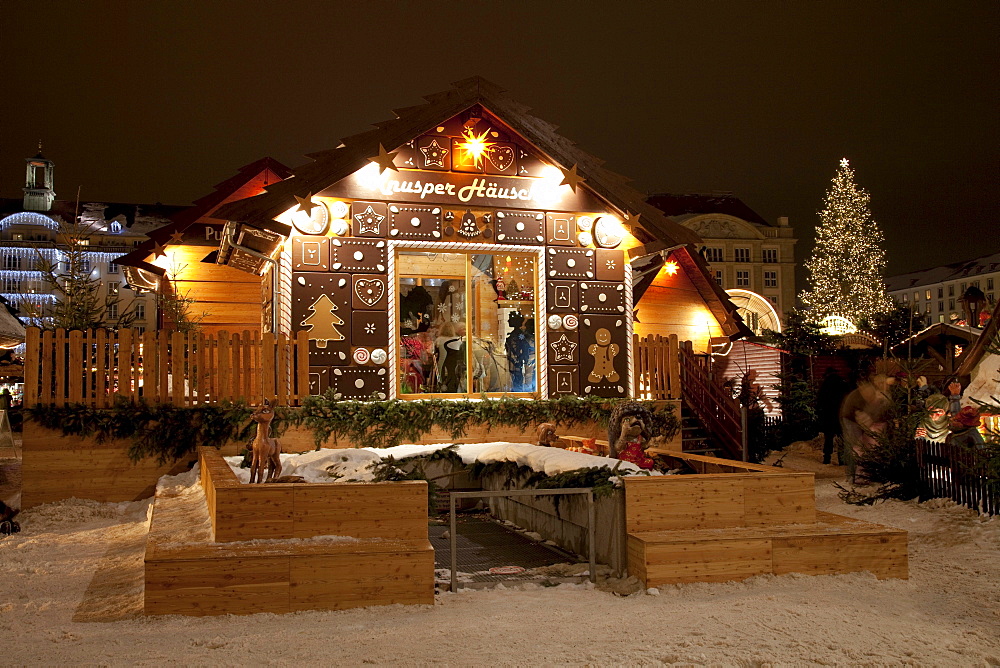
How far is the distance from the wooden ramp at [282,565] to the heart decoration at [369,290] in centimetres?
721

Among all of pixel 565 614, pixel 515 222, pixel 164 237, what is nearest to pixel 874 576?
pixel 565 614

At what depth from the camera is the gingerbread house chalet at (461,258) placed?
14484 mm

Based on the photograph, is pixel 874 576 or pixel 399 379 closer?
pixel 874 576

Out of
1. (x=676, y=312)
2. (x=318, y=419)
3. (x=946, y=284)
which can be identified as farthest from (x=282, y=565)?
(x=946, y=284)

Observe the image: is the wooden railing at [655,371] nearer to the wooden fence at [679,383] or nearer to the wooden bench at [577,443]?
the wooden fence at [679,383]

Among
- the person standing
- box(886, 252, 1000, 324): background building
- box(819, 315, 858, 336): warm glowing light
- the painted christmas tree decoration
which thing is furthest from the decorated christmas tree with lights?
box(886, 252, 1000, 324): background building

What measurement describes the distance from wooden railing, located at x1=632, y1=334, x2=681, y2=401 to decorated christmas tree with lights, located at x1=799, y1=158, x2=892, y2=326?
92.1ft

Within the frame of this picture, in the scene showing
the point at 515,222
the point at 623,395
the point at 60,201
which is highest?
the point at 60,201

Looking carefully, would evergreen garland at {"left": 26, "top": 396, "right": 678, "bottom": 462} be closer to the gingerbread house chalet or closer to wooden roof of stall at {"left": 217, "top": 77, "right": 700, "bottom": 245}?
the gingerbread house chalet

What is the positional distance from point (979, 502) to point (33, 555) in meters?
11.4

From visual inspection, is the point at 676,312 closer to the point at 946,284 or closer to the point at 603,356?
the point at 603,356

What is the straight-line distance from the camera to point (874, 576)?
8.00m

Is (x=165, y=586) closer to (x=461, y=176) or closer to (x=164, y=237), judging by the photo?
(x=461, y=176)

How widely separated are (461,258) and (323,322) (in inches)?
119
